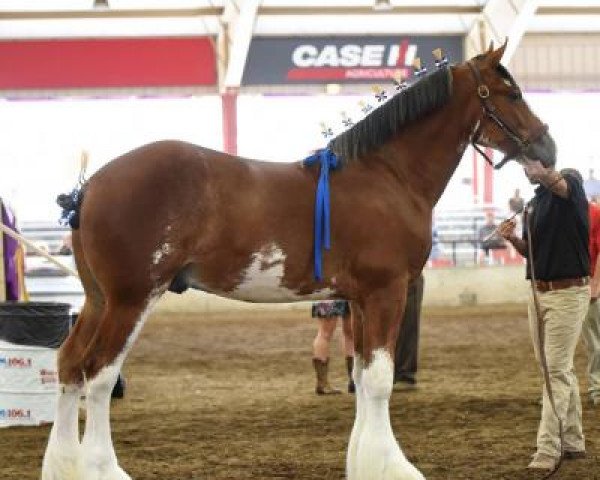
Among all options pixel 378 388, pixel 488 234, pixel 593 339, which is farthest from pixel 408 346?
pixel 488 234

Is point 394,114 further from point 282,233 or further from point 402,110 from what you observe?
point 282,233

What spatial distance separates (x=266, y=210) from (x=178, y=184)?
49 centimetres

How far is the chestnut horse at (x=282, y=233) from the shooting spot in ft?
17.7

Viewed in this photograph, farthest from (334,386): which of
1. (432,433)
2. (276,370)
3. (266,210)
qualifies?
(266,210)

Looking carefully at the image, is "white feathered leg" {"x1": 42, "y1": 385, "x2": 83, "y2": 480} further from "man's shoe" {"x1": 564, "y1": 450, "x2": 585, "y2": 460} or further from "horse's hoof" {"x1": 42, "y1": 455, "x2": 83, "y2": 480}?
"man's shoe" {"x1": 564, "y1": 450, "x2": 585, "y2": 460}

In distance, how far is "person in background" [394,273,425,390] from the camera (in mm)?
9841

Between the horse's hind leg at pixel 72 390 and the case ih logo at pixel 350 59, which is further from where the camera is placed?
the case ih logo at pixel 350 59

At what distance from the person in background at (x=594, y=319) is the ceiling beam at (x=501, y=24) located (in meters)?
16.2

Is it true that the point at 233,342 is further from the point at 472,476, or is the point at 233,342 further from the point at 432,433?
the point at 472,476

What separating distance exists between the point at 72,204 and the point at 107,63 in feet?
68.3

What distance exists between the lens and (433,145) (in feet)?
20.1

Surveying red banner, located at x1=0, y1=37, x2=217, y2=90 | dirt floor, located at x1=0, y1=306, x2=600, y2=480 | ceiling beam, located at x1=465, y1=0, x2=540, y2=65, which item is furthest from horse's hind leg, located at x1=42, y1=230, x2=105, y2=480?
red banner, located at x1=0, y1=37, x2=217, y2=90

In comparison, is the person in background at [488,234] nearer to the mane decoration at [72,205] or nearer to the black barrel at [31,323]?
the black barrel at [31,323]

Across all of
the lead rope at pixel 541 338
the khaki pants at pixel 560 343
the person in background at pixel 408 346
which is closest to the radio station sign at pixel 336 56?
the person in background at pixel 408 346
